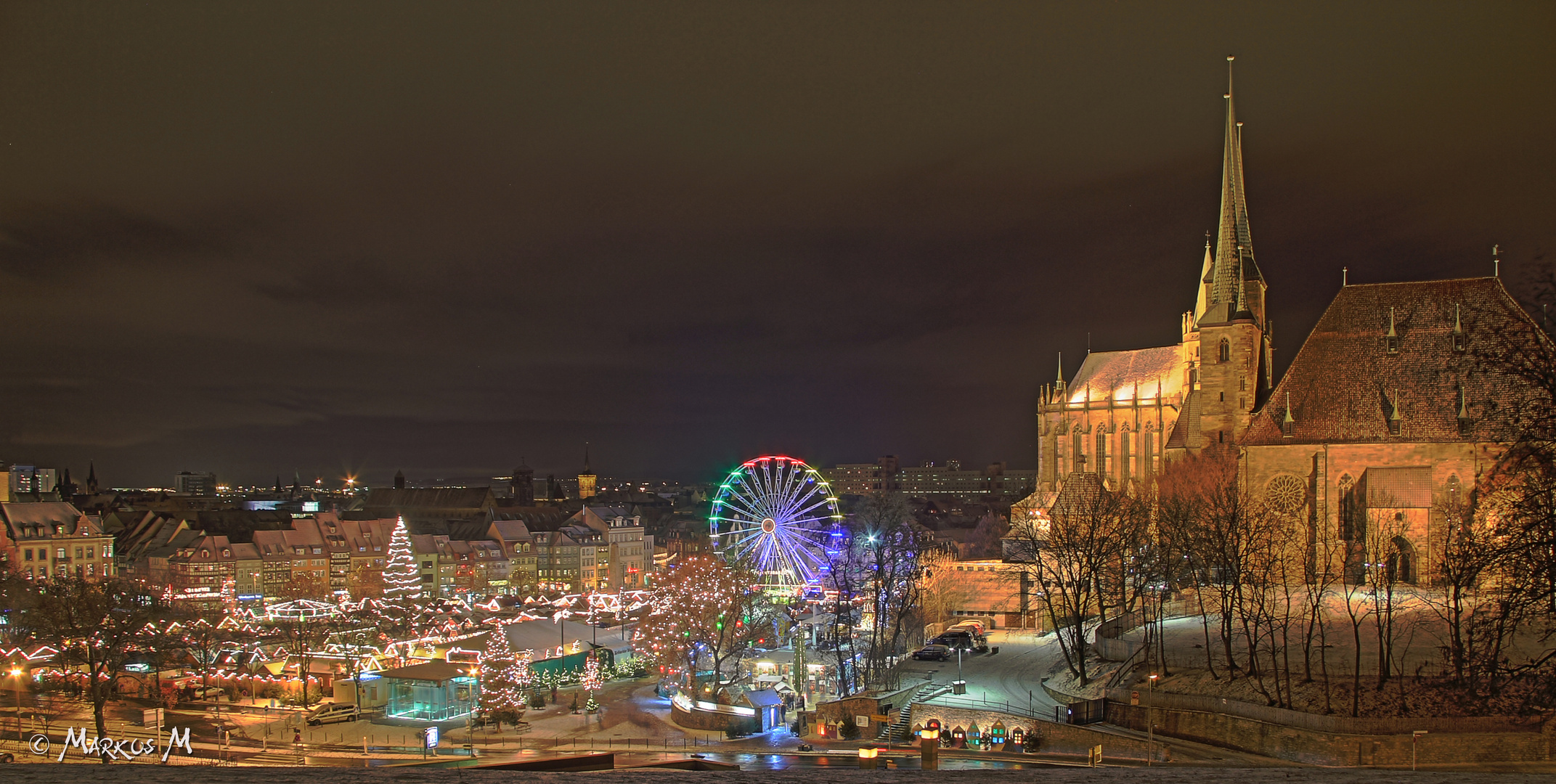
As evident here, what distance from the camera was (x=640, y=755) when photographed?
32.0m

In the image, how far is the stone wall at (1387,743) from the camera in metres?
24.8

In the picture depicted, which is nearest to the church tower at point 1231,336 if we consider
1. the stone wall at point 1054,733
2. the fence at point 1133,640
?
the fence at point 1133,640

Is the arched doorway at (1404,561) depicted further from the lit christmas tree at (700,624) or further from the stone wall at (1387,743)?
the lit christmas tree at (700,624)

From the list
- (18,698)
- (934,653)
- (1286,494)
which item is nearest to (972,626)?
(934,653)

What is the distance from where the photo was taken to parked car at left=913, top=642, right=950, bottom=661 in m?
44.7

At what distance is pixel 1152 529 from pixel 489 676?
123 ft

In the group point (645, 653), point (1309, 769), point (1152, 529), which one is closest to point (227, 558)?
point (645, 653)

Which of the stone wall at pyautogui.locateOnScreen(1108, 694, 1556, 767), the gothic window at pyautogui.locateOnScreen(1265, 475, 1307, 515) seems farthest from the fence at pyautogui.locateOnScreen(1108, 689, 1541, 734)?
the gothic window at pyautogui.locateOnScreen(1265, 475, 1307, 515)

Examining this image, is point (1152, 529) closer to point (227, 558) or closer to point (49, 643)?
point (49, 643)

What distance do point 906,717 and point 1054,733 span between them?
5760 millimetres

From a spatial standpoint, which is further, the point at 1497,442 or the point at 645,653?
the point at 645,653

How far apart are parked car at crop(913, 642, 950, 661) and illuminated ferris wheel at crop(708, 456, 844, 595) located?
35.2 ft

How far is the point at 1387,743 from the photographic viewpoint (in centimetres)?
2581

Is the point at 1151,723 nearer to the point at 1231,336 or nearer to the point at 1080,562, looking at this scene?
the point at 1080,562
